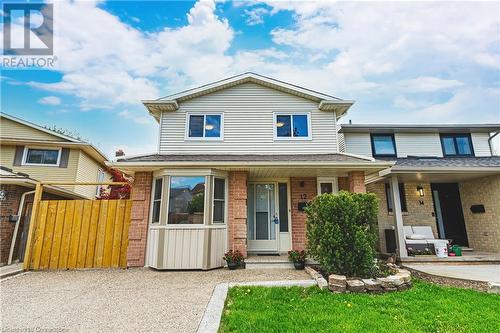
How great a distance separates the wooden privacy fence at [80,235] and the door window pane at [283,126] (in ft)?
18.4

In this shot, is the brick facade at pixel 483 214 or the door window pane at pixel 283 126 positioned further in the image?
the door window pane at pixel 283 126

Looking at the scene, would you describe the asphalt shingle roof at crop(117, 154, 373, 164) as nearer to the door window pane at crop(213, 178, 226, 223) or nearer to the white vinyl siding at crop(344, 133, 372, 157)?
the door window pane at crop(213, 178, 226, 223)

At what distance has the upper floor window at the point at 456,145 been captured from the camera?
10.7m

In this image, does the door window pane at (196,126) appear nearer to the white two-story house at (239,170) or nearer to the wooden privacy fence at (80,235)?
the white two-story house at (239,170)

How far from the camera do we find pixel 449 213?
30.8 ft

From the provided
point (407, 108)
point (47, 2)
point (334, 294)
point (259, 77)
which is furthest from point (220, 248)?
point (407, 108)

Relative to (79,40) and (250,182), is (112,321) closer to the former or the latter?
(250,182)

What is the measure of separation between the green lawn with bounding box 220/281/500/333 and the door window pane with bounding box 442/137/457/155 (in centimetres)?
846

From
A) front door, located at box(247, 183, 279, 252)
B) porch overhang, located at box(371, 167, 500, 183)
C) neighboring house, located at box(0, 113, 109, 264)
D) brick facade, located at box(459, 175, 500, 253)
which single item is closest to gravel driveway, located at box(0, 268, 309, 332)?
front door, located at box(247, 183, 279, 252)

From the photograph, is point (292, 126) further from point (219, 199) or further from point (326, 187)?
point (219, 199)

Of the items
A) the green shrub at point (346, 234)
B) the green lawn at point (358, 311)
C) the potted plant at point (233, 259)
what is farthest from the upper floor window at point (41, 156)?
the green shrub at point (346, 234)

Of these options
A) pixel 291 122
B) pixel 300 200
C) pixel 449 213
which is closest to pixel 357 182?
pixel 300 200

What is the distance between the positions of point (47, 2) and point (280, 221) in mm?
10142

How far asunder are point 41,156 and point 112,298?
37.2 ft
